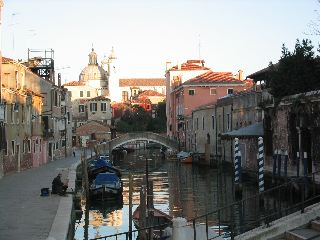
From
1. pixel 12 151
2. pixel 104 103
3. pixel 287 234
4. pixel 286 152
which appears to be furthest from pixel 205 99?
pixel 287 234

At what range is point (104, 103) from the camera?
88.1 metres

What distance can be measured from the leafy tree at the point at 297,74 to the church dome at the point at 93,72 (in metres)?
86.7

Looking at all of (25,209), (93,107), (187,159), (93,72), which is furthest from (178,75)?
(25,209)

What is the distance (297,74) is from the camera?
25891mm

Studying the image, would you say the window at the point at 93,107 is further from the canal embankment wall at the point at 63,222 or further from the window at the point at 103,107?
the canal embankment wall at the point at 63,222

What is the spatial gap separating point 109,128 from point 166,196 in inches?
1942

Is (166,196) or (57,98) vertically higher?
(57,98)

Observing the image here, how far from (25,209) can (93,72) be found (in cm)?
9574

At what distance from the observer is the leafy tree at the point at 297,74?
84.3 feet

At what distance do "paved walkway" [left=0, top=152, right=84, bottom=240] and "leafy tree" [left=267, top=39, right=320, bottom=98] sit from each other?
9956 mm

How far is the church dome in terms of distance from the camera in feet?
367

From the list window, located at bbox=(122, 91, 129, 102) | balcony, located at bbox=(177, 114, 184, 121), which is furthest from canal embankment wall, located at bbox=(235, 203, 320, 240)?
window, located at bbox=(122, 91, 129, 102)

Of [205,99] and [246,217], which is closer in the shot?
[246,217]

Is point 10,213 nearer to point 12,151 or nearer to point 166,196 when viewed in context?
point 166,196
